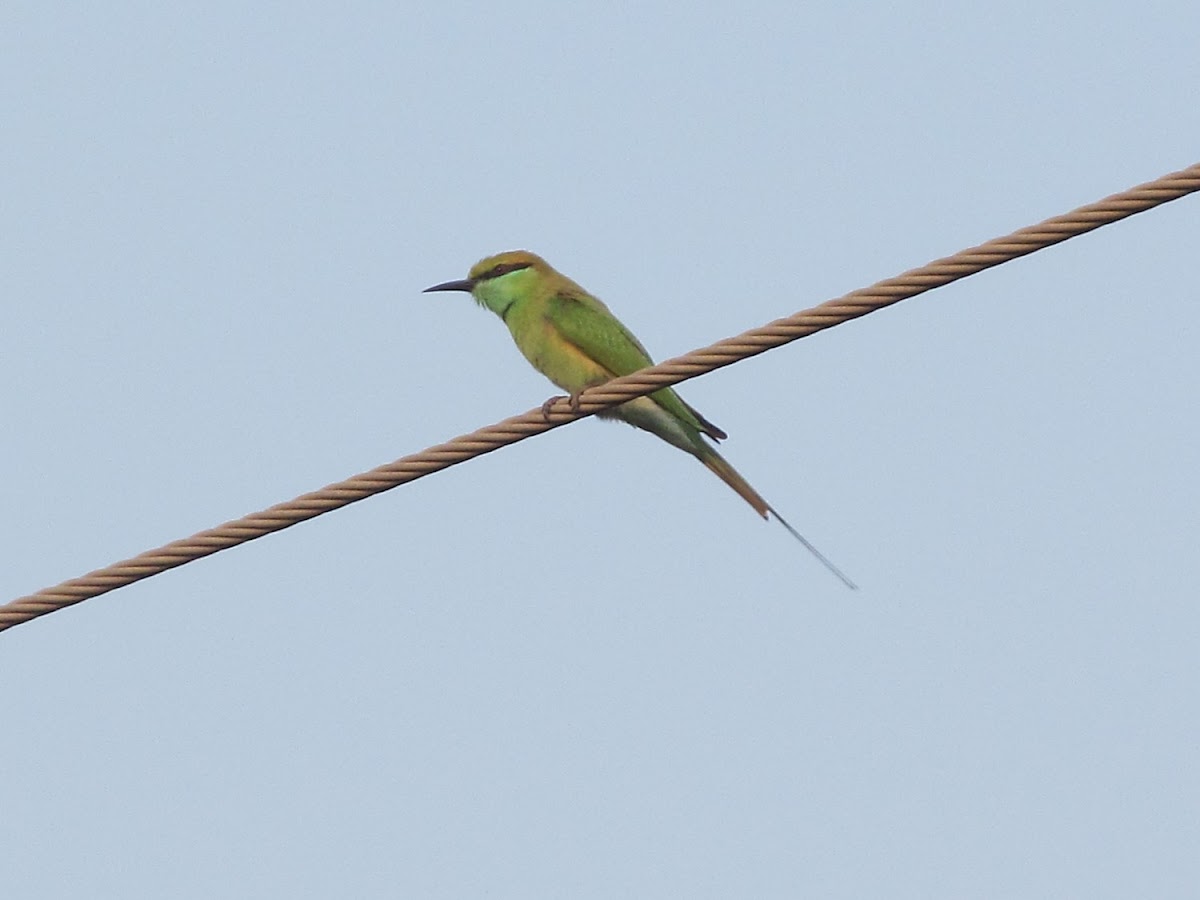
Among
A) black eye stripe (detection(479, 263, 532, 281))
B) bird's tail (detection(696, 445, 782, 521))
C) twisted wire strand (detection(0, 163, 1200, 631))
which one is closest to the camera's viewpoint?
twisted wire strand (detection(0, 163, 1200, 631))

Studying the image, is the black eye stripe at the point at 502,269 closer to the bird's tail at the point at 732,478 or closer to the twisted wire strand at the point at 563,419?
the bird's tail at the point at 732,478

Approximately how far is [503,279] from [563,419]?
6.45ft

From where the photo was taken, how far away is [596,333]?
532 cm

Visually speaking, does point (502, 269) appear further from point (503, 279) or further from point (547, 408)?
point (547, 408)

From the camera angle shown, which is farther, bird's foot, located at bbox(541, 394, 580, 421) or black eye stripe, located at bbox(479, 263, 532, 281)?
black eye stripe, located at bbox(479, 263, 532, 281)

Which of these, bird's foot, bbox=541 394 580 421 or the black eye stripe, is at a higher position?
the black eye stripe

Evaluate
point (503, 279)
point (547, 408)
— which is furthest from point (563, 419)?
point (503, 279)

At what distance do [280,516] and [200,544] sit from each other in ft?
0.50

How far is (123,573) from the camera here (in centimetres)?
335

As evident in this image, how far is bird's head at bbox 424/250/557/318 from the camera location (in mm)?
5590

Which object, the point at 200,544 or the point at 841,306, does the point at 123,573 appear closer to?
the point at 200,544

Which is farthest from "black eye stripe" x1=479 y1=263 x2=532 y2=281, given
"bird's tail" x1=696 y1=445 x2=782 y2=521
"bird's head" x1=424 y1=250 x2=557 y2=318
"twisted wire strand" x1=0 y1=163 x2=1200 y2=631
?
"twisted wire strand" x1=0 y1=163 x2=1200 y2=631

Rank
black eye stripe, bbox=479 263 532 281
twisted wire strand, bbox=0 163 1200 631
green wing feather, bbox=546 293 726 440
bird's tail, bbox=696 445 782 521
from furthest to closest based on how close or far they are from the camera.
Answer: black eye stripe, bbox=479 263 532 281 → green wing feather, bbox=546 293 726 440 → bird's tail, bbox=696 445 782 521 → twisted wire strand, bbox=0 163 1200 631

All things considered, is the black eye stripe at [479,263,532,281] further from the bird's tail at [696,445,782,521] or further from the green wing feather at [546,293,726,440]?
the bird's tail at [696,445,782,521]
